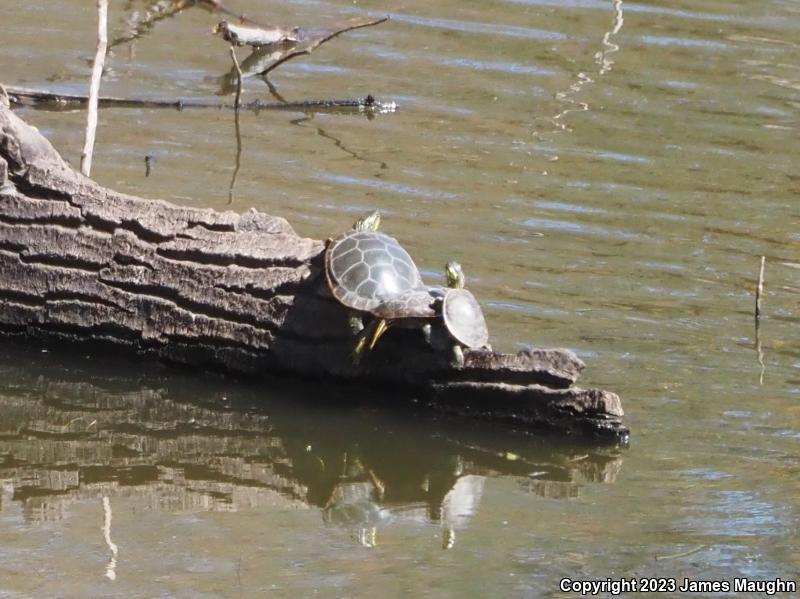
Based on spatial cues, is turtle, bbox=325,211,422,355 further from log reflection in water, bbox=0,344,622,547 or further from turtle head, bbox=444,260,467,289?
log reflection in water, bbox=0,344,622,547

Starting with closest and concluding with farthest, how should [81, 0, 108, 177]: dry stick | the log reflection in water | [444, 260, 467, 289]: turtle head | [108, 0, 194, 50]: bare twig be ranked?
the log reflection in water → [444, 260, 467, 289]: turtle head → [81, 0, 108, 177]: dry stick → [108, 0, 194, 50]: bare twig

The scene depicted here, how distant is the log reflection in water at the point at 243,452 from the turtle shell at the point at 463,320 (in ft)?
1.30

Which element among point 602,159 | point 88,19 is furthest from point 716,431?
point 88,19

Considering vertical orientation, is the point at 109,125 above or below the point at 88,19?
below

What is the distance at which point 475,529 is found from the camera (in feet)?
16.1

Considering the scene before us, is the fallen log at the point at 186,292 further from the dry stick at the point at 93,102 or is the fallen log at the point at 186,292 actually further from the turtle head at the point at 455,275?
the dry stick at the point at 93,102

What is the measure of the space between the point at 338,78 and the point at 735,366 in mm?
5463

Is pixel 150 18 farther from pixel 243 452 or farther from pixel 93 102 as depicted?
pixel 243 452

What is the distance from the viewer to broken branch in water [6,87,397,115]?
966 centimetres

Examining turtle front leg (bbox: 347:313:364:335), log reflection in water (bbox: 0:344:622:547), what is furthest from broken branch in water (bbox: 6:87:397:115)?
turtle front leg (bbox: 347:313:364:335)

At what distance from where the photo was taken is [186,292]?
19.7ft

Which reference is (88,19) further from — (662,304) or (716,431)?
(716,431)

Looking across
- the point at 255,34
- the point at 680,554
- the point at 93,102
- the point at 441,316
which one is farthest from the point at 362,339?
the point at 255,34

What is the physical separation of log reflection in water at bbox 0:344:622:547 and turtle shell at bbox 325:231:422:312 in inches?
18.2
